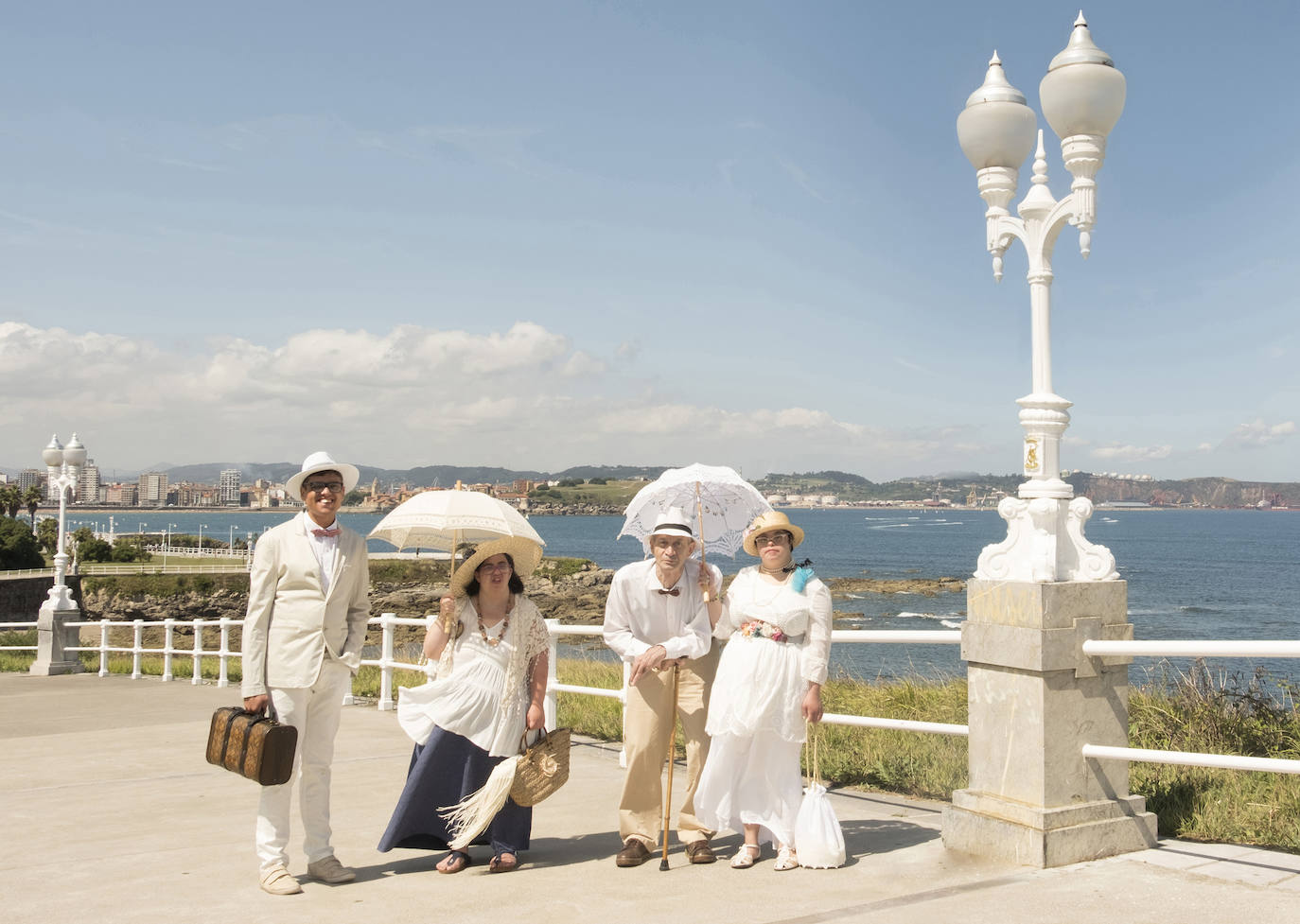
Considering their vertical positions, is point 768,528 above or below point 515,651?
above

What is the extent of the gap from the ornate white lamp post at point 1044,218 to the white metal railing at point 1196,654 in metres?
0.35

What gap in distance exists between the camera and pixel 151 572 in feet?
207

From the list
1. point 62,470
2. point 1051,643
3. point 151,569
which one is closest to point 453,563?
point 1051,643

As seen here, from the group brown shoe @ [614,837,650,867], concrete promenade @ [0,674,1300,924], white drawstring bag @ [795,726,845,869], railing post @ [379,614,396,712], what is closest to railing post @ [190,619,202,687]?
railing post @ [379,614,396,712]

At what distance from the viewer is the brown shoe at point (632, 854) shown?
5.19 m

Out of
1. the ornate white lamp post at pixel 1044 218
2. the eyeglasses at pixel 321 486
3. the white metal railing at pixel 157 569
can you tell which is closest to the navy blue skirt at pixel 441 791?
the eyeglasses at pixel 321 486

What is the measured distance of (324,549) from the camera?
5.16m

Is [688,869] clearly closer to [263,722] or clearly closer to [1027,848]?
[1027,848]

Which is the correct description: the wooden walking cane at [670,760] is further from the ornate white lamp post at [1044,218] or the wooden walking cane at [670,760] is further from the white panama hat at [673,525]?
the ornate white lamp post at [1044,218]

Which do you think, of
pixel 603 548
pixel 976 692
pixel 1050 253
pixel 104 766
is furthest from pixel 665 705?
pixel 603 548

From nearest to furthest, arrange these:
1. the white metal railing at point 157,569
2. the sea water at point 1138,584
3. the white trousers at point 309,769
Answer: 1. the white trousers at point 309,769
2. the sea water at point 1138,584
3. the white metal railing at point 157,569

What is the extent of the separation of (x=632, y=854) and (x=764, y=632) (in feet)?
3.95

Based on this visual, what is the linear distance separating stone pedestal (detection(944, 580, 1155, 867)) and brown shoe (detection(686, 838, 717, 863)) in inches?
44.4

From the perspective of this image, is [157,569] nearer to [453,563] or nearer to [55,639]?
[55,639]
